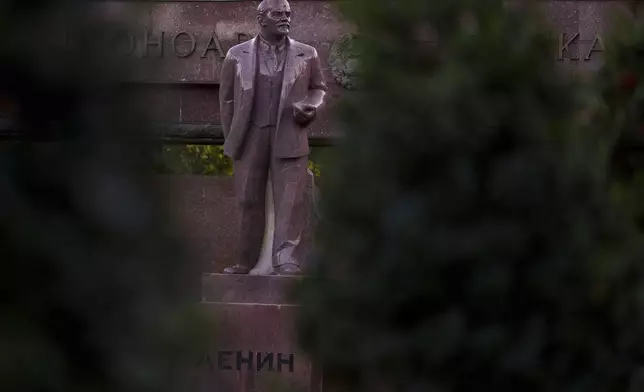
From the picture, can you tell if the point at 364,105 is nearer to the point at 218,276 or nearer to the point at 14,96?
the point at 14,96

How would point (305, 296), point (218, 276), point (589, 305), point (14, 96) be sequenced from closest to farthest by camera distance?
point (14, 96) → point (589, 305) → point (305, 296) → point (218, 276)

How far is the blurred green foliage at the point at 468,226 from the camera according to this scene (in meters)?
2.58

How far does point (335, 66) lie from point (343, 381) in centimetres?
1091

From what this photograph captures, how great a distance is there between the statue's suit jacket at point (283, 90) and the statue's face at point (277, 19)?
0.18 meters

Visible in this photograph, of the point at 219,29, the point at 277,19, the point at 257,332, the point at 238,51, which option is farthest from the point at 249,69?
the point at 219,29

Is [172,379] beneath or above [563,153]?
beneath

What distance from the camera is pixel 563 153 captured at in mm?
2727

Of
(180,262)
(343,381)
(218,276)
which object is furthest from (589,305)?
(218,276)

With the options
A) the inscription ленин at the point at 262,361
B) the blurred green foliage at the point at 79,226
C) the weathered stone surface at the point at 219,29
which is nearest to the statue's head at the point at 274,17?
the inscription ленин at the point at 262,361

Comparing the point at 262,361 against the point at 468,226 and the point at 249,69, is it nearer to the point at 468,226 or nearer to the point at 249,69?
the point at 249,69

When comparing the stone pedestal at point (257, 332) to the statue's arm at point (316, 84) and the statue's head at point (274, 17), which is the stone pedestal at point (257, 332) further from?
the statue's head at point (274, 17)

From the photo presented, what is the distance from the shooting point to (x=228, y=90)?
981 cm

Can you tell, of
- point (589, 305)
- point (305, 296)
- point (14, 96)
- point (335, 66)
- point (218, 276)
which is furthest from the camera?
point (335, 66)

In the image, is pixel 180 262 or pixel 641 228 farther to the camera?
pixel 641 228
